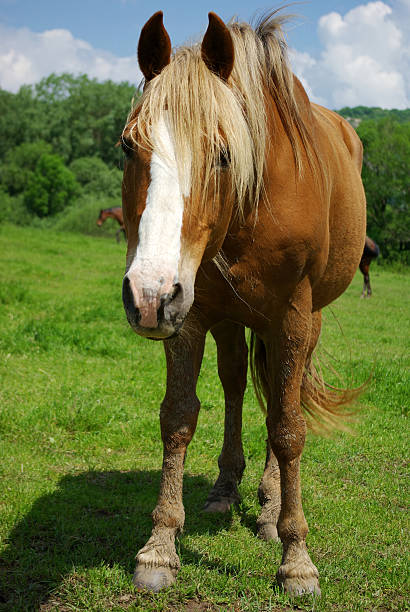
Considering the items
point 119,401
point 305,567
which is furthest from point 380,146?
point 305,567

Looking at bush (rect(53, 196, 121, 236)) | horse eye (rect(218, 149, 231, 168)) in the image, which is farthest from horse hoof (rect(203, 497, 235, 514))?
bush (rect(53, 196, 121, 236))

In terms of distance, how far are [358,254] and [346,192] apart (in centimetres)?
53

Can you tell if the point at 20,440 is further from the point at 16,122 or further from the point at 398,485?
the point at 16,122

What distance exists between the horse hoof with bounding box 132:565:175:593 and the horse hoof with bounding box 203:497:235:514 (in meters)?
0.81

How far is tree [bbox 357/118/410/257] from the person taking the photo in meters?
31.2

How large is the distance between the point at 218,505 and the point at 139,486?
58cm

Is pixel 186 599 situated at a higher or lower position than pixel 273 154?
lower

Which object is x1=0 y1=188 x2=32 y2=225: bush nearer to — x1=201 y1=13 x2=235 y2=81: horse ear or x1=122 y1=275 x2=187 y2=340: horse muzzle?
x1=201 y1=13 x2=235 y2=81: horse ear

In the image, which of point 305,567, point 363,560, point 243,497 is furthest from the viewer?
point 243,497

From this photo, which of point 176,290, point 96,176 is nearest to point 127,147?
point 176,290

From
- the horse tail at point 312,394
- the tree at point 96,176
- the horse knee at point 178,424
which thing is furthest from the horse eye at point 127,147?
the tree at point 96,176

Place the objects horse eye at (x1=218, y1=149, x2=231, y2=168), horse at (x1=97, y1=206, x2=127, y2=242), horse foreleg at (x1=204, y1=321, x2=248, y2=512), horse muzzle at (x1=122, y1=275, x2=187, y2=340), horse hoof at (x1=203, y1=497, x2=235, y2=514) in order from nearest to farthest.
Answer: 1. horse muzzle at (x1=122, y1=275, x2=187, y2=340)
2. horse eye at (x1=218, y1=149, x2=231, y2=168)
3. horse hoof at (x1=203, y1=497, x2=235, y2=514)
4. horse foreleg at (x1=204, y1=321, x2=248, y2=512)
5. horse at (x1=97, y1=206, x2=127, y2=242)

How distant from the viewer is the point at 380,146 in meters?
32.9

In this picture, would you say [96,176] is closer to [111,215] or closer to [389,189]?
[111,215]
